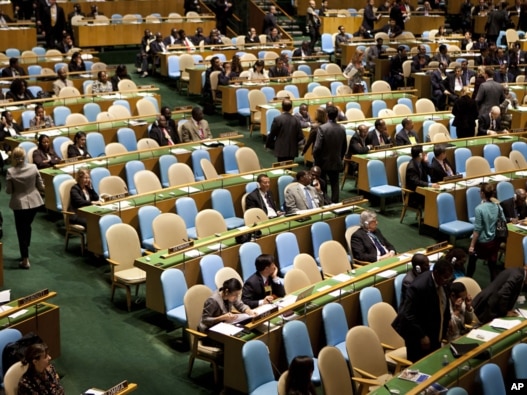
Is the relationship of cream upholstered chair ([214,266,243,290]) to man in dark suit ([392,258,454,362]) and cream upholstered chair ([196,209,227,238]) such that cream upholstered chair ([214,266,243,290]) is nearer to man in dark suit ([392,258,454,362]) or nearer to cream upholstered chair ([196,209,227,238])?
cream upholstered chair ([196,209,227,238])

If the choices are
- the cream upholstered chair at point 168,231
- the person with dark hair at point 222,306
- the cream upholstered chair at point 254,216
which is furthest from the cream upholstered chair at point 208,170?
the person with dark hair at point 222,306

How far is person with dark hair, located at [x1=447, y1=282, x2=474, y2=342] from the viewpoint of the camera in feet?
27.6

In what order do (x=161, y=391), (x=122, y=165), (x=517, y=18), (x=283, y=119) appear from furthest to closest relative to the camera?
(x=517, y=18), (x=283, y=119), (x=122, y=165), (x=161, y=391)

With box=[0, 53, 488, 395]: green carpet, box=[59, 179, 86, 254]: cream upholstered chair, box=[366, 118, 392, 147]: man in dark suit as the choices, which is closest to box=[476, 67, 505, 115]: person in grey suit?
box=[366, 118, 392, 147]: man in dark suit

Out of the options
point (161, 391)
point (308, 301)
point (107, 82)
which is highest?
point (107, 82)

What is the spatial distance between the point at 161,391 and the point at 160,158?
17.0 ft

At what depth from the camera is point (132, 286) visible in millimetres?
10602

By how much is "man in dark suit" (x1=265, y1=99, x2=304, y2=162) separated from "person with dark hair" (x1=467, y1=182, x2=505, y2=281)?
3.62m

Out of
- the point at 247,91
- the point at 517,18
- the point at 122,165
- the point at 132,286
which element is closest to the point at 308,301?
the point at 132,286

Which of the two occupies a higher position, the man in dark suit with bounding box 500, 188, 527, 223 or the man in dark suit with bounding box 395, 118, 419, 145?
the man in dark suit with bounding box 395, 118, 419, 145

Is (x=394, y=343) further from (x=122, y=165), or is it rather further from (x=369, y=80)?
(x=369, y=80)

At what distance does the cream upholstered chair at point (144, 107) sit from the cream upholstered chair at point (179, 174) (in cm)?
349

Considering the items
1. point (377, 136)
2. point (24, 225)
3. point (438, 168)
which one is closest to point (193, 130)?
point (377, 136)

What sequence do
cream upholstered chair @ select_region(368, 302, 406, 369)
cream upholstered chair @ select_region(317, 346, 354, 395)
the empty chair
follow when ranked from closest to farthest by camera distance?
cream upholstered chair @ select_region(317, 346, 354, 395)
cream upholstered chair @ select_region(368, 302, 406, 369)
the empty chair
